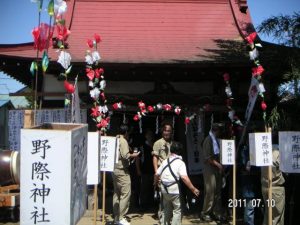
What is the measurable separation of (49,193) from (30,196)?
0.55 ft

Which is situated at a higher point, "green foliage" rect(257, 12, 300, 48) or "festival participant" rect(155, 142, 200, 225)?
"green foliage" rect(257, 12, 300, 48)

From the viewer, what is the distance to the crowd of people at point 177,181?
21.5 ft

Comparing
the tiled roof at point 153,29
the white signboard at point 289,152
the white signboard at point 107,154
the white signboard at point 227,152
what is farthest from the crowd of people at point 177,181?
the tiled roof at point 153,29

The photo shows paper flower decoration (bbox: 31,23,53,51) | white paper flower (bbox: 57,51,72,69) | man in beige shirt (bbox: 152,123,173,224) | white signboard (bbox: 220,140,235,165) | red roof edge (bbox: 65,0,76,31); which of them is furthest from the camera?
red roof edge (bbox: 65,0,76,31)

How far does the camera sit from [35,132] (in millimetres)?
3617

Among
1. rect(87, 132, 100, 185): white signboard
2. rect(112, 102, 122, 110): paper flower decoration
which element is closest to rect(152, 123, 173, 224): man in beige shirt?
rect(112, 102, 122, 110): paper flower decoration

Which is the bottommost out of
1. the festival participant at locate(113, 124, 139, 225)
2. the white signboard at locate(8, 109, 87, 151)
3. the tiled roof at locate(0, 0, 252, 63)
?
the festival participant at locate(113, 124, 139, 225)

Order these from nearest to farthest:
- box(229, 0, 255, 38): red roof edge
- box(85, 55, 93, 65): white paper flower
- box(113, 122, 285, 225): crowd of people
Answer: box(113, 122, 285, 225): crowd of people < box(85, 55, 93, 65): white paper flower < box(229, 0, 255, 38): red roof edge

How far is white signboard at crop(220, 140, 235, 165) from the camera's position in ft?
24.0

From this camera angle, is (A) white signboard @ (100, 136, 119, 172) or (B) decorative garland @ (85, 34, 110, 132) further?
(B) decorative garland @ (85, 34, 110, 132)

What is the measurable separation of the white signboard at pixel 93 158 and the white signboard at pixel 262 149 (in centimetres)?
242

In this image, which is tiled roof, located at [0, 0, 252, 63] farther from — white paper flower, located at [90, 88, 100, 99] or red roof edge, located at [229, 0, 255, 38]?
white paper flower, located at [90, 88, 100, 99]

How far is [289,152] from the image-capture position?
21.8 ft

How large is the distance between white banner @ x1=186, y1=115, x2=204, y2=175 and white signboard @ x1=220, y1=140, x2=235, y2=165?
2.45 meters
